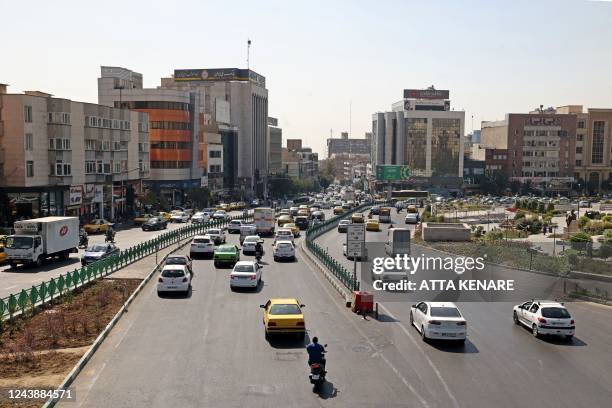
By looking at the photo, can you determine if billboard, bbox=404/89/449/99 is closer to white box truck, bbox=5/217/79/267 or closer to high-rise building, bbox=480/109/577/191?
high-rise building, bbox=480/109/577/191

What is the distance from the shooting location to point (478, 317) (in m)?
26.6

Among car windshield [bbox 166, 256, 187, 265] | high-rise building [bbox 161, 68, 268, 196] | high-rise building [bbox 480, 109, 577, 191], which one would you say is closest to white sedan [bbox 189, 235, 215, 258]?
car windshield [bbox 166, 256, 187, 265]

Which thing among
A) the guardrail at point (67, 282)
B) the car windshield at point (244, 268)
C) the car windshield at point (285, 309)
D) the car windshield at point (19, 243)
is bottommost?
the guardrail at point (67, 282)

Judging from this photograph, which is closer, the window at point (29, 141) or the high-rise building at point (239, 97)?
the window at point (29, 141)

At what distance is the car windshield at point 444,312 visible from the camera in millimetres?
22031

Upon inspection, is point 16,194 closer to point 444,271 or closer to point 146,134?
point 146,134

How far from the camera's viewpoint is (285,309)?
73.4ft

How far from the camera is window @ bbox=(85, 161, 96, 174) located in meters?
71.9

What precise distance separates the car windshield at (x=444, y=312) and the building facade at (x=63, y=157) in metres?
47.4

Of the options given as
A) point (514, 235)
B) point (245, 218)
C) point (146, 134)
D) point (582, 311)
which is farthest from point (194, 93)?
point (582, 311)

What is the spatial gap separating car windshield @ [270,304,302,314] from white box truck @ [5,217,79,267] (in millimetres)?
20882

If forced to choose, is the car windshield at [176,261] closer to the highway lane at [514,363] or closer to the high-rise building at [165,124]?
the highway lane at [514,363]

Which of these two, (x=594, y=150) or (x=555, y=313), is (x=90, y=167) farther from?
(x=594, y=150)

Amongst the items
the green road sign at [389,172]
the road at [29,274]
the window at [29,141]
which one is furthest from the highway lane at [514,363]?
the green road sign at [389,172]
